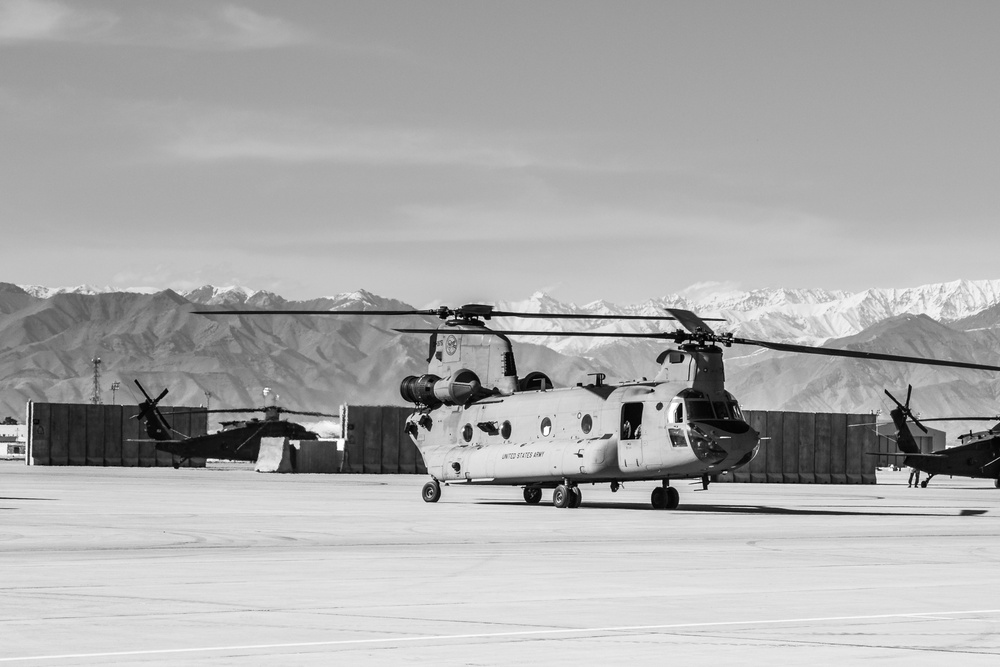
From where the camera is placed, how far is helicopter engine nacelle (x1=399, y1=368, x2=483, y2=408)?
135 ft

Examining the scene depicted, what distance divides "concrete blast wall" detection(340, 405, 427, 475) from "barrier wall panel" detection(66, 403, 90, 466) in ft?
54.4

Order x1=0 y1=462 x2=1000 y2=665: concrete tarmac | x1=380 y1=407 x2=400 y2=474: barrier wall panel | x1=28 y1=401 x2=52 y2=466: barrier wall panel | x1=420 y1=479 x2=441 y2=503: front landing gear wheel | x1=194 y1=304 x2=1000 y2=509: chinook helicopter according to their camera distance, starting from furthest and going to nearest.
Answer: x1=28 y1=401 x2=52 y2=466: barrier wall panel, x1=380 y1=407 x2=400 y2=474: barrier wall panel, x1=420 y1=479 x2=441 y2=503: front landing gear wheel, x1=194 y1=304 x2=1000 y2=509: chinook helicopter, x1=0 y1=462 x2=1000 y2=665: concrete tarmac

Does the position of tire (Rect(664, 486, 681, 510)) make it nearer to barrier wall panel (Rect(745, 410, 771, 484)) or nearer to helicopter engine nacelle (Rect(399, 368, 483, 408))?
helicopter engine nacelle (Rect(399, 368, 483, 408))

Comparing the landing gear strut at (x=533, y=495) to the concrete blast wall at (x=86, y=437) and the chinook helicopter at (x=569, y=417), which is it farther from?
the concrete blast wall at (x=86, y=437)

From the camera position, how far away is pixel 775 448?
7762cm

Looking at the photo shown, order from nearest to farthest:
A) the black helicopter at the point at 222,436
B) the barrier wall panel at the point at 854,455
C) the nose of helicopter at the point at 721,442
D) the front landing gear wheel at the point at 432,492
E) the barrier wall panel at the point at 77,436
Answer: the nose of helicopter at the point at 721,442
the front landing gear wheel at the point at 432,492
the black helicopter at the point at 222,436
the barrier wall panel at the point at 854,455
the barrier wall panel at the point at 77,436

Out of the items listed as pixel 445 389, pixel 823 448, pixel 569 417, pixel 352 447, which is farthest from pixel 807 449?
pixel 569 417

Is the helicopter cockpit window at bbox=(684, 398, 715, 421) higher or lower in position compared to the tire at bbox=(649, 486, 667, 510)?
higher

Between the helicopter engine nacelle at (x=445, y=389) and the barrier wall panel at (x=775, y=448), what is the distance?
38.2 m

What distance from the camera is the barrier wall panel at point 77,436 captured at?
3322 inches

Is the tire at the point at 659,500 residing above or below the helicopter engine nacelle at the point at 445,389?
below

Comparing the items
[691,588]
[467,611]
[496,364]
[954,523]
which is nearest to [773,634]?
[467,611]

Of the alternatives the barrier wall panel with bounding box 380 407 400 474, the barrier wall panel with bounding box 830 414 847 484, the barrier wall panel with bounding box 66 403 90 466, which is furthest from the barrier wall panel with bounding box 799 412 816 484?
the barrier wall panel with bounding box 66 403 90 466

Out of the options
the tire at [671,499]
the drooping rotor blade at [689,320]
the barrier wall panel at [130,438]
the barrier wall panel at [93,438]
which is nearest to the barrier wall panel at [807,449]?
the barrier wall panel at [130,438]
